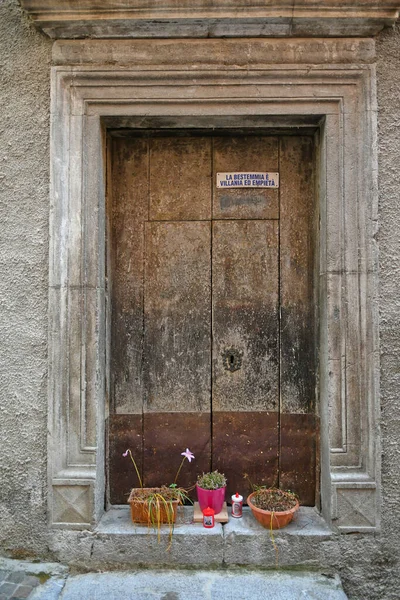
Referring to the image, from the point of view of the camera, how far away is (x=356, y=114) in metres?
2.78

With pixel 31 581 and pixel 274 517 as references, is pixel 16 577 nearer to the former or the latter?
pixel 31 581

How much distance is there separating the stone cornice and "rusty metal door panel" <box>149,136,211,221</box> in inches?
24.5

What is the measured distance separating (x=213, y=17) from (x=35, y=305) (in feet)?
6.34

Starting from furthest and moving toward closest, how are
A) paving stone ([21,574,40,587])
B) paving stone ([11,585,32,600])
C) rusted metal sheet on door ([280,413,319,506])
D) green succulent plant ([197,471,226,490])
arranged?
rusted metal sheet on door ([280,413,319,506]) → green succulent plant ([197,471,226,490]) → paving stone ([21,574,40,587]) → paving stone ([11,585,32,600])

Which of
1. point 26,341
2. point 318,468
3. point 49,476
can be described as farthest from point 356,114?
point 49,476

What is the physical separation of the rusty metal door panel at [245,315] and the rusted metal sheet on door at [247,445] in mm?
62

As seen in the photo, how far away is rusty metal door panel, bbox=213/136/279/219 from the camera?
3025 mm

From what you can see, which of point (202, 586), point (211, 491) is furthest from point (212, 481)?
point (202, 586)

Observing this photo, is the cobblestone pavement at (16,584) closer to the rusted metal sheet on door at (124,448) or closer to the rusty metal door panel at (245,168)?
the rusted metal sheet on door at (124,448)

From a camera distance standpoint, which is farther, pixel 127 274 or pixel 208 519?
pixel 127 274

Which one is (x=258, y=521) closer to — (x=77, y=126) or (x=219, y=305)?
(x=219, y=305)

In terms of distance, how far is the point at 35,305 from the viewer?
2.81 m

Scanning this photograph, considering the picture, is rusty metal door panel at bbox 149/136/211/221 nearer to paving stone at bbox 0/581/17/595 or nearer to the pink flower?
the pink flower

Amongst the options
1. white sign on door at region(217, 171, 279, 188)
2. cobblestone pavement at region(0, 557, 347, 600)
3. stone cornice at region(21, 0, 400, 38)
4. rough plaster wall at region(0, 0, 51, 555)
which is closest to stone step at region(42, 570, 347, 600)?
cobblestone pavement at region(0, 557, 347, 600)
